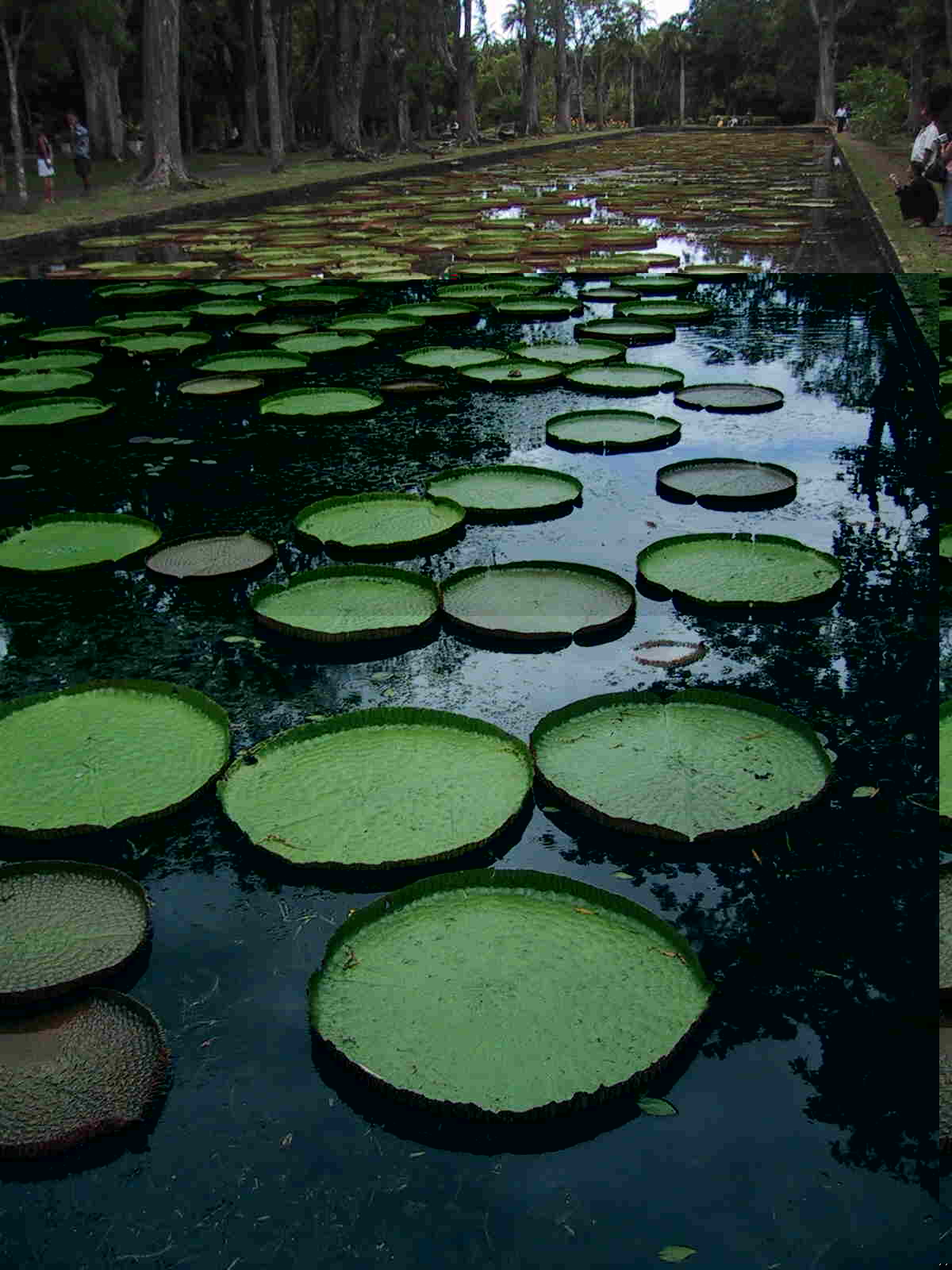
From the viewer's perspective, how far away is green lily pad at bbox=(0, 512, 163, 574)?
150 inches

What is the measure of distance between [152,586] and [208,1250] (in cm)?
252

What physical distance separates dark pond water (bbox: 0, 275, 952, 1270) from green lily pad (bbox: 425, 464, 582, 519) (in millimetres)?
93

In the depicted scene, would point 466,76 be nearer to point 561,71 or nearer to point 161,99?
point 561,71

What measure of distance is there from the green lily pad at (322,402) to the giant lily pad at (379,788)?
10.4 feet

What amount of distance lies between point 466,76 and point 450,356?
27.9m

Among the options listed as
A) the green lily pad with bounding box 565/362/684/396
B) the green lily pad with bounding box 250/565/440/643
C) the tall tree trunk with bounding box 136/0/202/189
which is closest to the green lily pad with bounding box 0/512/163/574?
the green lily pad with bounding box 250/565/440/643

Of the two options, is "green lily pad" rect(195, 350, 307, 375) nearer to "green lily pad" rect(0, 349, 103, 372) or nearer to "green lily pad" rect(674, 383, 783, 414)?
"green lily pad" rect(0, 349, 103, 372)

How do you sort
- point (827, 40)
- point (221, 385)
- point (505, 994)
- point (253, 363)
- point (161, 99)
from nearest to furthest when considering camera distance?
point (505, 994) < point (221, 385) < point (253, 363) < point (161, 99) < point (827, 40)

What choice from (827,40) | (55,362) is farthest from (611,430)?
(827,40)

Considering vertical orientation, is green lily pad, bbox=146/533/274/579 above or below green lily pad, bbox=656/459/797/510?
below

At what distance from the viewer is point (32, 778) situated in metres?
2.50

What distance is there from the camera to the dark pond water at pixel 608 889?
156 centimetres

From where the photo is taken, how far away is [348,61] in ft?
75.2

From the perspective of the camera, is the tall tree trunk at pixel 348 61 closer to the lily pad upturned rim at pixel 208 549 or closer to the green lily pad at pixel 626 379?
the green lily pad at pixel 626 379
